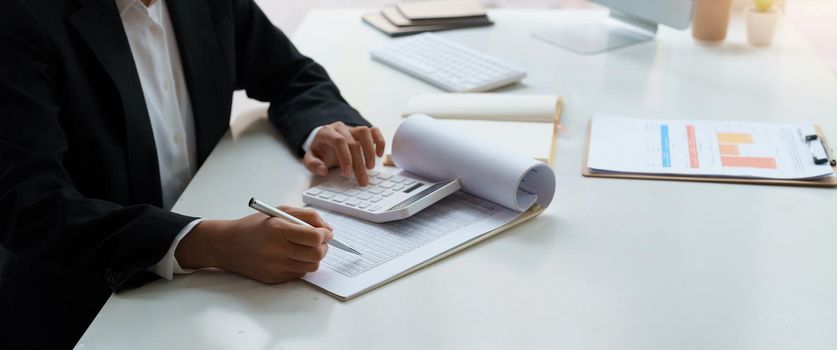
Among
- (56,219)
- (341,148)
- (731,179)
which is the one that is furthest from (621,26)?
(56,219)

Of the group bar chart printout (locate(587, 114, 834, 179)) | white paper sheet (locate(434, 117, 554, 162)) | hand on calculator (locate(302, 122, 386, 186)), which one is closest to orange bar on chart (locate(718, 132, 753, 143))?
bar chart printout (locate(587, 114, 834, 179))

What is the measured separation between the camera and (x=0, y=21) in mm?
952

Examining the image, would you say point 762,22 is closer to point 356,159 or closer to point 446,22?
point 446,22

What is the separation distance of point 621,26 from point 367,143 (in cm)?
78

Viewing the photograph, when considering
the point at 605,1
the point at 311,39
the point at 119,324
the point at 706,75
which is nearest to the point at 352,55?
the point at 311,39

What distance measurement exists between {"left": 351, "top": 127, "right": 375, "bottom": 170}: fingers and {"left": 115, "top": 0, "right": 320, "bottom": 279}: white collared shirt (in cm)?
8

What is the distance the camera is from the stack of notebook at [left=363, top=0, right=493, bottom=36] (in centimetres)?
174

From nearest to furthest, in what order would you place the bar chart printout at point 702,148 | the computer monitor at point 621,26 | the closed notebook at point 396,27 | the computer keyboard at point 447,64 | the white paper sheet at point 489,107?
the bar chart printout at point 702,148 → the white paper sheet at point 489,107 → the computer keyboard at point 447,64 → the computer monitor at point 621,26 → the closed notebook at point 396,27

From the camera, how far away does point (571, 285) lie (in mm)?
871

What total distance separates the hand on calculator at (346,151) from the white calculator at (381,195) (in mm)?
16

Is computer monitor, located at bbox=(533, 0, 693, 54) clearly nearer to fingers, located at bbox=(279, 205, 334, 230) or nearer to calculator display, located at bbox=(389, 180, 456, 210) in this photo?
calculator display, located at bbox=(389, 180, 456, 210)

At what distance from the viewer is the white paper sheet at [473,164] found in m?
1.00

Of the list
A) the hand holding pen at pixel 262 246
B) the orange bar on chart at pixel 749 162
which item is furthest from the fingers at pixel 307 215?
the orange bar on chart at pixel 749 162

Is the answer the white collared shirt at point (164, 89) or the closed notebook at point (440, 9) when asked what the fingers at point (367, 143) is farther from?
the closed notebook at point (440, 9)
